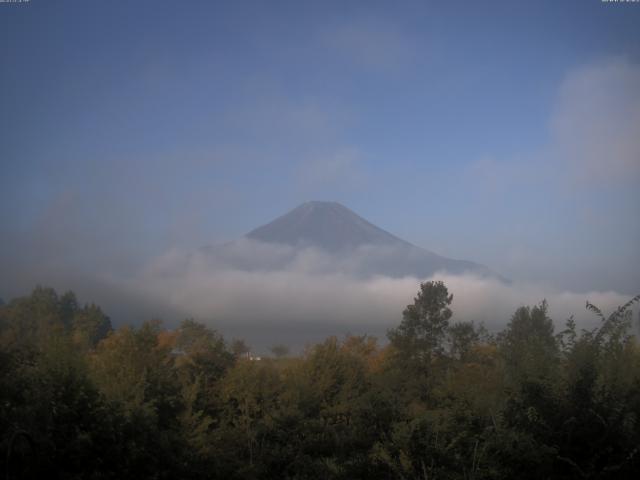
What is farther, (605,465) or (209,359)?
(209,359)

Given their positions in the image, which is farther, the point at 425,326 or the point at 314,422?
the point at 425,326

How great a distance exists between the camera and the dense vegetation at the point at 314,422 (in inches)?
418

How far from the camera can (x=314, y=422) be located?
76.2ft

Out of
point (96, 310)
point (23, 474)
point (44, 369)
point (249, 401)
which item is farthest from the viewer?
point (96, 310)

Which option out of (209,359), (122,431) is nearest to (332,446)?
(122,431)

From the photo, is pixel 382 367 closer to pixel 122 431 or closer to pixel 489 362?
pixel 489 362

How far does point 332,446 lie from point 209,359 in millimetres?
16897

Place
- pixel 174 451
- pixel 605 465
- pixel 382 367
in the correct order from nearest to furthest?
pixel 605 465
pixel 174 451
pixel 382 367

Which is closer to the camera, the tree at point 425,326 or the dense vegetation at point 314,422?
the dense vegetation at point 314,422

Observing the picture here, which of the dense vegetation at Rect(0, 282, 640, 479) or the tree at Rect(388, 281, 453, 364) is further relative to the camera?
the tree at Rect(388, 281, 453, 364)

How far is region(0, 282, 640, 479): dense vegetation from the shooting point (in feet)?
34.8

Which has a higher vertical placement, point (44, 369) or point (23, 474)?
point (44, 369)

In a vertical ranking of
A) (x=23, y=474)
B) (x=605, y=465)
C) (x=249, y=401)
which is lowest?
(x=249, y=401)

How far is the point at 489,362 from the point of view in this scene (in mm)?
45250
